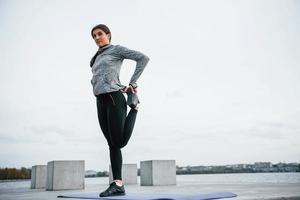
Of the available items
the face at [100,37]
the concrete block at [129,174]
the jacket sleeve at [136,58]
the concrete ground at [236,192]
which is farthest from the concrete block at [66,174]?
the jacket sleeve at [136,58]

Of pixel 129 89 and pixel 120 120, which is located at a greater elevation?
pixel 129 89

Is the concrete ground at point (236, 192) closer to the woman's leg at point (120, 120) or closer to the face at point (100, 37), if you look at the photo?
the woman's leg at point (120, 120)

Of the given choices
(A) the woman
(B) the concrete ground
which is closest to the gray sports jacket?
(A) the woman

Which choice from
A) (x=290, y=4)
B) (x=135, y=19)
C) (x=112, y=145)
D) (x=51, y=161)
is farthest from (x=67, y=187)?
(x=290, y=4)

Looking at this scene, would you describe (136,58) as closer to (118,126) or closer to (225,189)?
(118,126)

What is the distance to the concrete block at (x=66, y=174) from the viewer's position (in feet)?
26.8

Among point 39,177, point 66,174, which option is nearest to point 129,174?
point 39,177

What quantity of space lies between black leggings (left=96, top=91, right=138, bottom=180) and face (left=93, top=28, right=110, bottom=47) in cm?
68

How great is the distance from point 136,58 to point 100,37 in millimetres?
545

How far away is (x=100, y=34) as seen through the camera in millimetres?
3662

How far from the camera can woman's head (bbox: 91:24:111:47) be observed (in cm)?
364

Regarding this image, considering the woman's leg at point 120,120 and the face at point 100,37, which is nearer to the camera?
the woman's leg at point 120,120

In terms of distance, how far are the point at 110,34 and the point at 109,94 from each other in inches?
33.9

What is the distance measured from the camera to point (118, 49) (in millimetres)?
3545
